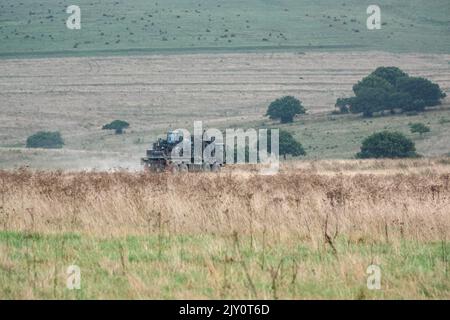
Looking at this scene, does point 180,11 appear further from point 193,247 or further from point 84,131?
point 193,247

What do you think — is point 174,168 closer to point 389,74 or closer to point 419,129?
point 419,129

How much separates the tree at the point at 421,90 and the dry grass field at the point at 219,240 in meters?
89.3

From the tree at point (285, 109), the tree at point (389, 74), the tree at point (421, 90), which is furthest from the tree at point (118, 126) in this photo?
the tree at point (421, 90)

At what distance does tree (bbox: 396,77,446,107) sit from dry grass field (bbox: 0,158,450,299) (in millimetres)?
89286

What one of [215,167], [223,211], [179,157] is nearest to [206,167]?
[215,167]

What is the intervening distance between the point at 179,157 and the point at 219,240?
25107 millimetres

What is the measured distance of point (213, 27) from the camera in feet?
560

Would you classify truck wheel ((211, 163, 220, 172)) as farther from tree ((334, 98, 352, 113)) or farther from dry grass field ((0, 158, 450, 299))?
tree ((334, 98, 352, 113))

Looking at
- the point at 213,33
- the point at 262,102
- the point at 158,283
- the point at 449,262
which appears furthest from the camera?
the point at 213,33

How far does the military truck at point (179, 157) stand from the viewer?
117ft

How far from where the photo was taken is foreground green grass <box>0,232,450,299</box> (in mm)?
8695

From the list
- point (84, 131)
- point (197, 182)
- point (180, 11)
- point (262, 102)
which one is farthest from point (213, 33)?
point (197, 182)

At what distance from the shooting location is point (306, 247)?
11.3 metres
